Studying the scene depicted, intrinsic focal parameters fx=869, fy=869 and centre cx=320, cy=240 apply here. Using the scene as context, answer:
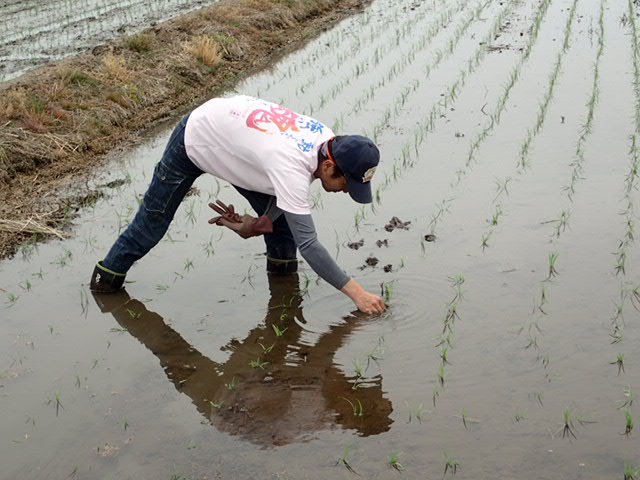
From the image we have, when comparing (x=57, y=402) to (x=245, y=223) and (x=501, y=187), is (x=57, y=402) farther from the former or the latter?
(x=501, y=187)

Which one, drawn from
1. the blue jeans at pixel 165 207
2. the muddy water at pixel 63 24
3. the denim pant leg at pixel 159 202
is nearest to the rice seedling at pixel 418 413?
the blue jeans at pixel 165 207

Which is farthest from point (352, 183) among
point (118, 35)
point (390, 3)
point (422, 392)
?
point (390, 3)

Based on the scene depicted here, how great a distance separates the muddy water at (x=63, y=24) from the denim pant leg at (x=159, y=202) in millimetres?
5143

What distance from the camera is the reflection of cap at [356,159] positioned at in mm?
3555

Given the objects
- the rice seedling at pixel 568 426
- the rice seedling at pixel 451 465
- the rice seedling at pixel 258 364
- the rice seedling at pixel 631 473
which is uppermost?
the rice seedling at pixel 631 473

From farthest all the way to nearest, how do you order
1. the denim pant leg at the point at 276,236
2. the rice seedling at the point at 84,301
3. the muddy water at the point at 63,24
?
the muddy water at the point at 63,24
the rice seedling at the point at 84,301
the denim pant leg at the point at 276,236

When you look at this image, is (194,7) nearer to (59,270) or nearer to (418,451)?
(59,270)

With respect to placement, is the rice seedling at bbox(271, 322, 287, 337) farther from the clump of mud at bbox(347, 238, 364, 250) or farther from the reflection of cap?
the clump of mud at bbox(347, 238, 364, 250)

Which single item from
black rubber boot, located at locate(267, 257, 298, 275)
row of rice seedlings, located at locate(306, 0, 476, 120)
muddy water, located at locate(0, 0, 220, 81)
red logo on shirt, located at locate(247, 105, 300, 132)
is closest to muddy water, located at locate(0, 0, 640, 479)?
black rubber boot, located at locate(267, 257, 298, 275)

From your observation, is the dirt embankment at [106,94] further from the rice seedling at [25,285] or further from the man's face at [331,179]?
the man's face at [331,179]

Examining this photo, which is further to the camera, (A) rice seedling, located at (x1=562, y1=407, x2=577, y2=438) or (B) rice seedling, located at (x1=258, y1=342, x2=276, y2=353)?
(B) rice seedling, located at (x1=258, y1=342, x2=276, y2=353)

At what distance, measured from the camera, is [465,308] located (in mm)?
4320

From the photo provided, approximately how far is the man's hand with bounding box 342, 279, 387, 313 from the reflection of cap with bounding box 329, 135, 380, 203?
1.31ft

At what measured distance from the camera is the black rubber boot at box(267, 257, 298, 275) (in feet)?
15.6
